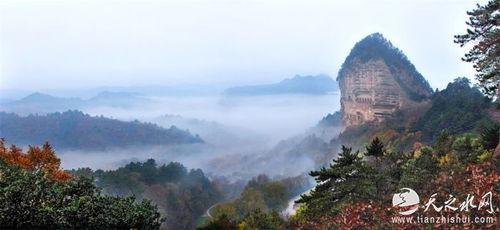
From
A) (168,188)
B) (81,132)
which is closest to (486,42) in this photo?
(168,188)

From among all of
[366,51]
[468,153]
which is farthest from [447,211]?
[366,51]

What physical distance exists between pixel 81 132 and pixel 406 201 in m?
173

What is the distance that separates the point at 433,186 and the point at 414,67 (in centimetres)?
12524

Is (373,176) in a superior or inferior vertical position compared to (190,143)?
superior

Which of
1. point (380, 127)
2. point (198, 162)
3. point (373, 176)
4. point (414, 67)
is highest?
point (414, 67)

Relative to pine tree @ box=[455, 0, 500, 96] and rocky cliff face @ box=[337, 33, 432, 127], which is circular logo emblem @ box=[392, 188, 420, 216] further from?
rocky cliff face @ box=[337, 33, 432, 127]

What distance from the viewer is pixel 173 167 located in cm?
8594

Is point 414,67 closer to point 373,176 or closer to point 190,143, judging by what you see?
point 190,143

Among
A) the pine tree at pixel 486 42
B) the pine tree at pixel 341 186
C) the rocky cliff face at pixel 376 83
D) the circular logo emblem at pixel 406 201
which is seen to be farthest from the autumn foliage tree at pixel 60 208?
the rocky cliff face at pixel 376 83

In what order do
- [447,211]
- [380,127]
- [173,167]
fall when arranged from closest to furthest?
[447,211] → [173,167] → [380,127]

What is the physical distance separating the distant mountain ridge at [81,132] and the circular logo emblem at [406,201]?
520 feet

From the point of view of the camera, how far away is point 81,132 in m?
171

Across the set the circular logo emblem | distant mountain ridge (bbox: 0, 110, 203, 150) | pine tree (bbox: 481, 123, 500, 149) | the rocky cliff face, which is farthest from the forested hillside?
distant mountain ridge (bbox: 0, 110, 203, 150)

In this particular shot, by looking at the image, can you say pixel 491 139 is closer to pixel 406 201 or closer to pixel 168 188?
pixel 406 201
